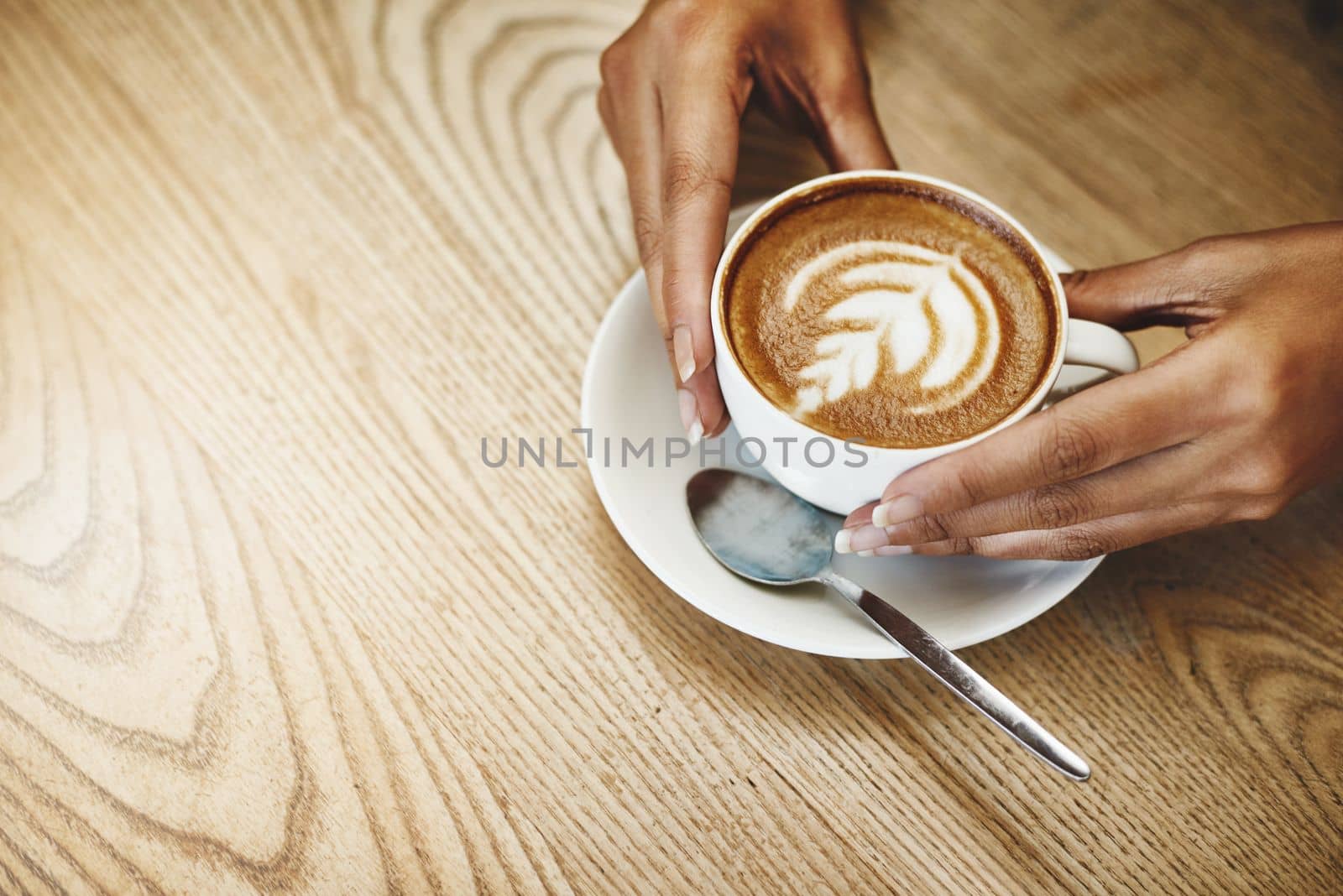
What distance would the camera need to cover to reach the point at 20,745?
0.72 metres

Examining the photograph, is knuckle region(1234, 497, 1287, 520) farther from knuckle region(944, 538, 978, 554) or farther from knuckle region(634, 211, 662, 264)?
knuckle region(634, 211, 662, 264)

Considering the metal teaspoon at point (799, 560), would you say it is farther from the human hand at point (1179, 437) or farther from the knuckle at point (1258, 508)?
the knuckle at point (1258, 508)

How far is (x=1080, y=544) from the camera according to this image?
2.39ft

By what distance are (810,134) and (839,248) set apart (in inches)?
8.1

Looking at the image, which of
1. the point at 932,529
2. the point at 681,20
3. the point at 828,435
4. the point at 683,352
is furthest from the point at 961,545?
the point at 681,20

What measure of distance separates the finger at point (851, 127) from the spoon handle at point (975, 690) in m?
0.44

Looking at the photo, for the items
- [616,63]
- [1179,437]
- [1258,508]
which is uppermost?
[616,63]

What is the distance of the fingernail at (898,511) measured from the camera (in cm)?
68

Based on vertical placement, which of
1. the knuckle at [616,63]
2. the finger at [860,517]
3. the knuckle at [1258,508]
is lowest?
the knuckle at [1258,508]

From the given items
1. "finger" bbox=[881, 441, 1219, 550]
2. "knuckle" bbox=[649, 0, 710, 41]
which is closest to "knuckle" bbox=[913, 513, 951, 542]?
"finger" bbox=[881, 441, 1219, 550]

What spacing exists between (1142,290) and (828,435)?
1.07 ft

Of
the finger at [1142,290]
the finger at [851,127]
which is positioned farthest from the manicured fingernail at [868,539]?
the finger at [851,127]

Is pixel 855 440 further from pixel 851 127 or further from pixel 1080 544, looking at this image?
pixel 851 127

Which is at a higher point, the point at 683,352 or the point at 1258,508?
the point at 683,352
